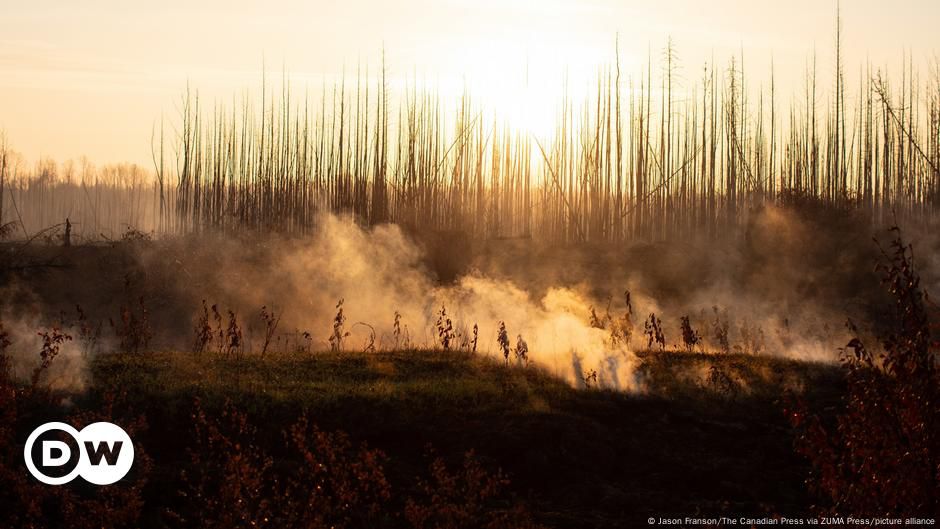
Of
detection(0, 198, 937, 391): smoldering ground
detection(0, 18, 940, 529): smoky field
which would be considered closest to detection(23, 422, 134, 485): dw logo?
detection(0, 18, 940, 529): smoky field

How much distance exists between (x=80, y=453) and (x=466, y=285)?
19107mm

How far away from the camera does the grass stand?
37.1ft

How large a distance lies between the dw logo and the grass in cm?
45

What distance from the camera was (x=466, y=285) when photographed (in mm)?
29469

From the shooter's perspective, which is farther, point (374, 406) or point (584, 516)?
point (374, 406)

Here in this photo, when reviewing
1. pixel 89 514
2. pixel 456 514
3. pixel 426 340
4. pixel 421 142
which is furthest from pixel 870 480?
pixel 421 142

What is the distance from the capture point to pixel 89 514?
960cm

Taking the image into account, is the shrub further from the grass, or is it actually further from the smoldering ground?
the smoldering ground

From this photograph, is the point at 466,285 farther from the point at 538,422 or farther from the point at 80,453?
the point at 80,453

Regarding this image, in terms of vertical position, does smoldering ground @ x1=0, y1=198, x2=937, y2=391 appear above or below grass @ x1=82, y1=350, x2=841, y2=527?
above

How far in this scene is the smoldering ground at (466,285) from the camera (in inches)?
985

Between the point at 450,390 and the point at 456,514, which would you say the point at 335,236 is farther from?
the point at 456,514

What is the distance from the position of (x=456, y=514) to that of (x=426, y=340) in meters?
13.5

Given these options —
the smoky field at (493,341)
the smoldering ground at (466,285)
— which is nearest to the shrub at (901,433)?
the smoky field at (493,341)
